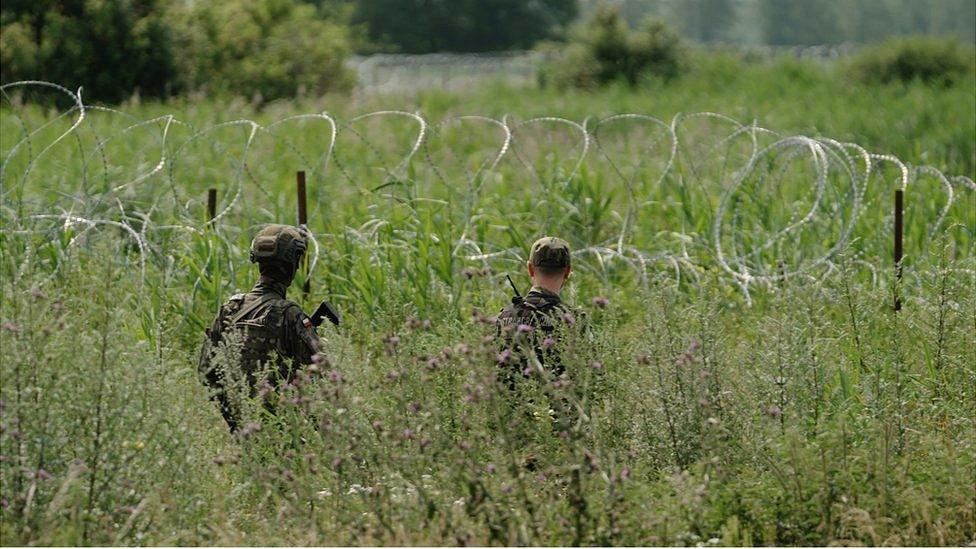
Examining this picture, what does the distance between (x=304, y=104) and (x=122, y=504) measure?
1591 cm

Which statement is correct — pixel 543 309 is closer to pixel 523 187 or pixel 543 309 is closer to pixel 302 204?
pixel 302 204

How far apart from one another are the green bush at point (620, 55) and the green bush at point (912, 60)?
3327 mm

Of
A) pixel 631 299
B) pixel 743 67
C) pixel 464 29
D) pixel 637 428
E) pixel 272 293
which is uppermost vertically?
pixel 272 293

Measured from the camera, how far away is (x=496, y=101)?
2266cm

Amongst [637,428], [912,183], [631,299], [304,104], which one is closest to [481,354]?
[637,428]

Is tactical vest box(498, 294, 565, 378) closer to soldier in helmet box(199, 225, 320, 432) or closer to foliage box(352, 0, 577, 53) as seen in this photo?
soldier in helmet box(199, 225, 320, 432)

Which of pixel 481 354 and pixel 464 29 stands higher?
pixel 481 354

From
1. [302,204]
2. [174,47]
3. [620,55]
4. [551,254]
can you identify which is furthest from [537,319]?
[620,55]

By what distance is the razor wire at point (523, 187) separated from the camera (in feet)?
26.7

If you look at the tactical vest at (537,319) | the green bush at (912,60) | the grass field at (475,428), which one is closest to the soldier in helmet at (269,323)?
the grass field at (475,428)

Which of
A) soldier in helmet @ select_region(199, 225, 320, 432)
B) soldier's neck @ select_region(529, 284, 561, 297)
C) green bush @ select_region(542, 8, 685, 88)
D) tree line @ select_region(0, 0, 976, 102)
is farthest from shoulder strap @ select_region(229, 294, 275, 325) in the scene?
green bush @ select_region(542, 8, 685, 88)

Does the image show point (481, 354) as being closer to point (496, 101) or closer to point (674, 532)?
point (674, 532)

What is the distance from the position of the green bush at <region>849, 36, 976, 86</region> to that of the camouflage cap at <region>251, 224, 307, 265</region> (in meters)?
20.1

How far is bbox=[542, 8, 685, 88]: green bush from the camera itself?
26.6m
